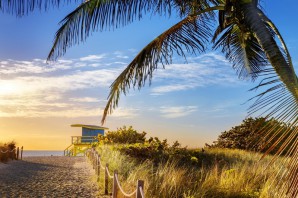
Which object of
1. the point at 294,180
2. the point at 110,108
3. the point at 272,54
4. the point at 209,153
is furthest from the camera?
the point at 209,153

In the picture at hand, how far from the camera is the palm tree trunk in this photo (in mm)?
6326

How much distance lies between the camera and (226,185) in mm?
9398

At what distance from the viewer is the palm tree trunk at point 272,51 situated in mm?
6326

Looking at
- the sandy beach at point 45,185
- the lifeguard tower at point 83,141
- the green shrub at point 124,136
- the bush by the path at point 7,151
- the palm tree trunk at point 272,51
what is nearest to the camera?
the palm tree trunk at point 272,51

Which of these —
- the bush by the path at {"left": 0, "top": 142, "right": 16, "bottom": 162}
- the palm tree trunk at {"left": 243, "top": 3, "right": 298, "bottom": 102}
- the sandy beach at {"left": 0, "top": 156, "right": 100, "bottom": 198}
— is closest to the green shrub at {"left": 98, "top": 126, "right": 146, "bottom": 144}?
the bush by the path at {"left": 0, "top": 142, "right": 16, "bottom": 162}

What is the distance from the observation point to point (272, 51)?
683cm

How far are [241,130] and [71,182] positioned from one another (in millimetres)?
13478

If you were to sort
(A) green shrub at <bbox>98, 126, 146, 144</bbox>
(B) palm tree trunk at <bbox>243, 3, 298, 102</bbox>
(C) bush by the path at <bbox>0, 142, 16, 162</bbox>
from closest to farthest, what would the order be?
(B) palm tree trunk at <bbox>243, 3, 298, 102</bbox>
(C) bush by the path at <bbox>0, 142, 16, 162</bbox>
(A) green shrub at <bbox>98, 126, 146, 144</bbox>

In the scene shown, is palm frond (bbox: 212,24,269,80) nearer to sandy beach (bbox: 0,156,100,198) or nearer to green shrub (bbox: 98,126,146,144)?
sandy beach (bbox: 0,156,100,198)

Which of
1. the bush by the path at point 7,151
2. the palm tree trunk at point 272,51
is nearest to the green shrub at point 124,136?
the bush by the path at point 7,151

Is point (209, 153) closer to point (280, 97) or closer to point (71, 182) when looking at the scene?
point (71, 182)

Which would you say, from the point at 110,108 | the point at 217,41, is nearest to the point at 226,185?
the point at 110,108

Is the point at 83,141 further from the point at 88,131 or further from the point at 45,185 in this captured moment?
the point at 45,185

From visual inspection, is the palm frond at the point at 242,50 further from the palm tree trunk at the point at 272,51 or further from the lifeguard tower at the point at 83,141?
the lifeguard tower at the point at 83,141
